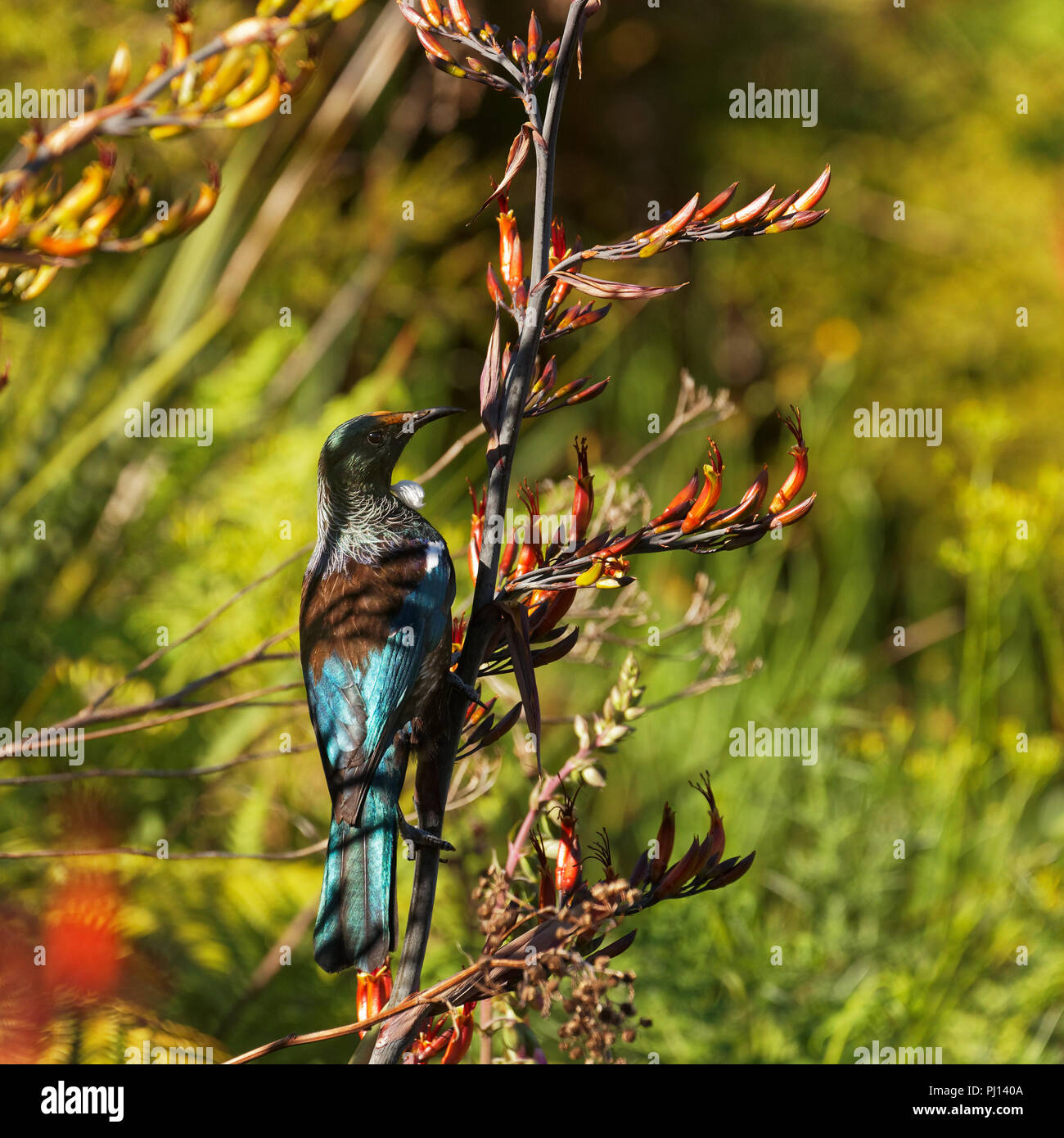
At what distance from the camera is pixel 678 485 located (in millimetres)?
2227

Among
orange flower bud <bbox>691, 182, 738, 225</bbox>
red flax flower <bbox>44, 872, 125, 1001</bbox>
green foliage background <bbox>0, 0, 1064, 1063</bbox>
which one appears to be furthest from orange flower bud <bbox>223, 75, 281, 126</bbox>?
red flax flower <bbox>44, 872, 125, 1001</bbox>

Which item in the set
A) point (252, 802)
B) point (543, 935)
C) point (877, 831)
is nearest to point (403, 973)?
point (543, 935)

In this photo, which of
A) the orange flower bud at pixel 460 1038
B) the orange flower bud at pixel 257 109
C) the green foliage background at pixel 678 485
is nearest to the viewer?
the orange flower bud at pixel 257 109

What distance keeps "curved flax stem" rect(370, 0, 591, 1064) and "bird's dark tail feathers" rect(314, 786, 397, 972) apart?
24mm

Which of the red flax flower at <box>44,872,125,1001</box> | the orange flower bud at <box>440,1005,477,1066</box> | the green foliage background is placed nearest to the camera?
the orange flower bud at <box>440,1005,477,1066</box>

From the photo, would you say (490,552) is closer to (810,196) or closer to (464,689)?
(464,689)

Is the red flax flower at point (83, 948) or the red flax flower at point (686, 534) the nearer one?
the red flax flower at point (686, 534)

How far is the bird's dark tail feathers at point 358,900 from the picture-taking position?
44 cm

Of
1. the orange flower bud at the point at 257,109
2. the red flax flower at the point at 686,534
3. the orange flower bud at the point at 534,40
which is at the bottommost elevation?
the red flax flower at the point at 686,534

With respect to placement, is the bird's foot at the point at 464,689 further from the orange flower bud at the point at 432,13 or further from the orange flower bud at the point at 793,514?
the orange flower bud at the point at 432,13

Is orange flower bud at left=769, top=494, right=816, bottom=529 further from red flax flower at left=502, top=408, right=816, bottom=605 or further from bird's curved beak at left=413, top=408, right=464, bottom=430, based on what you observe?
bird's curved beak at left=413, top=408, right=464, bottom=430

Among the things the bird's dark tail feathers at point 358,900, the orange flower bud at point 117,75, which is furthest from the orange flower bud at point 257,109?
the bird's dark tail feathers at point 358,900

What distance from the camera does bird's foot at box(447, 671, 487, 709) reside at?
479 millimetres

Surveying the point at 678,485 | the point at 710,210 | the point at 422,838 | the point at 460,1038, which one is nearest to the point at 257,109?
the point at 710,210
